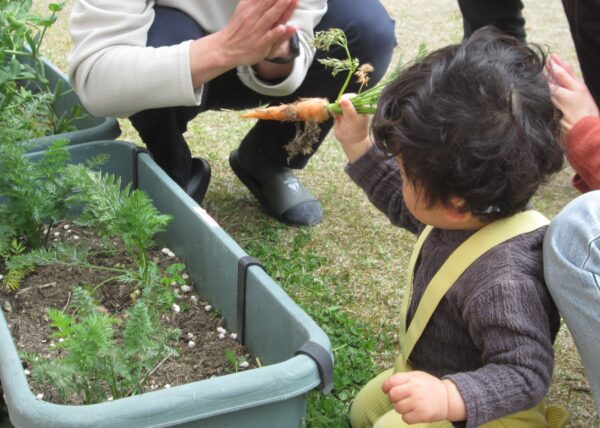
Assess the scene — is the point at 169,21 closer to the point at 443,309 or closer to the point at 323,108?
the point at 323,108

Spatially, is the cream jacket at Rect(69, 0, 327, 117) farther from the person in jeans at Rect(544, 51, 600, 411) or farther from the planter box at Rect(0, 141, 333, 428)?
the person in jeans at Rect(544, 51, 600, 411)

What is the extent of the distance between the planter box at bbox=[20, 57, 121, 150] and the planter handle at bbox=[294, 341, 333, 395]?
1013 mm

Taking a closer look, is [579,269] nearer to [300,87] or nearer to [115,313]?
[115,313]

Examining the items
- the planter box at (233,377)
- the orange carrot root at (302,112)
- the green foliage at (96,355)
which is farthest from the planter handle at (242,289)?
the orange carrot root at (302,112)

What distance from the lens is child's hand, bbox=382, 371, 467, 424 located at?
3.73 ft

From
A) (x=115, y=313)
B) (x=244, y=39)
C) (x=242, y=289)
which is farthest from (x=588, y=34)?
(x=115, y=313)

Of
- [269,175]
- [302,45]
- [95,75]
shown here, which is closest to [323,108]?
[302,45]

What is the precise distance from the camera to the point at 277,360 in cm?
138

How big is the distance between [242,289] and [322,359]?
38 cm

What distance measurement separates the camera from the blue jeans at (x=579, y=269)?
112 centimetres

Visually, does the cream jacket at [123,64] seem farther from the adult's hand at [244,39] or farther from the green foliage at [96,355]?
the green foliage at [96,355]

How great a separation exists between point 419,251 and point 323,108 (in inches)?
15.8

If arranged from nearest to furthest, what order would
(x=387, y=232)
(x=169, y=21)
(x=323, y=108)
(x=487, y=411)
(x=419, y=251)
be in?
(x=487, y=411)
(x=419, y=251)
(x=323, y=108)
(x=169, y=21)
(x=387, y=232)

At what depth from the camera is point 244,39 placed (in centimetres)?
165
